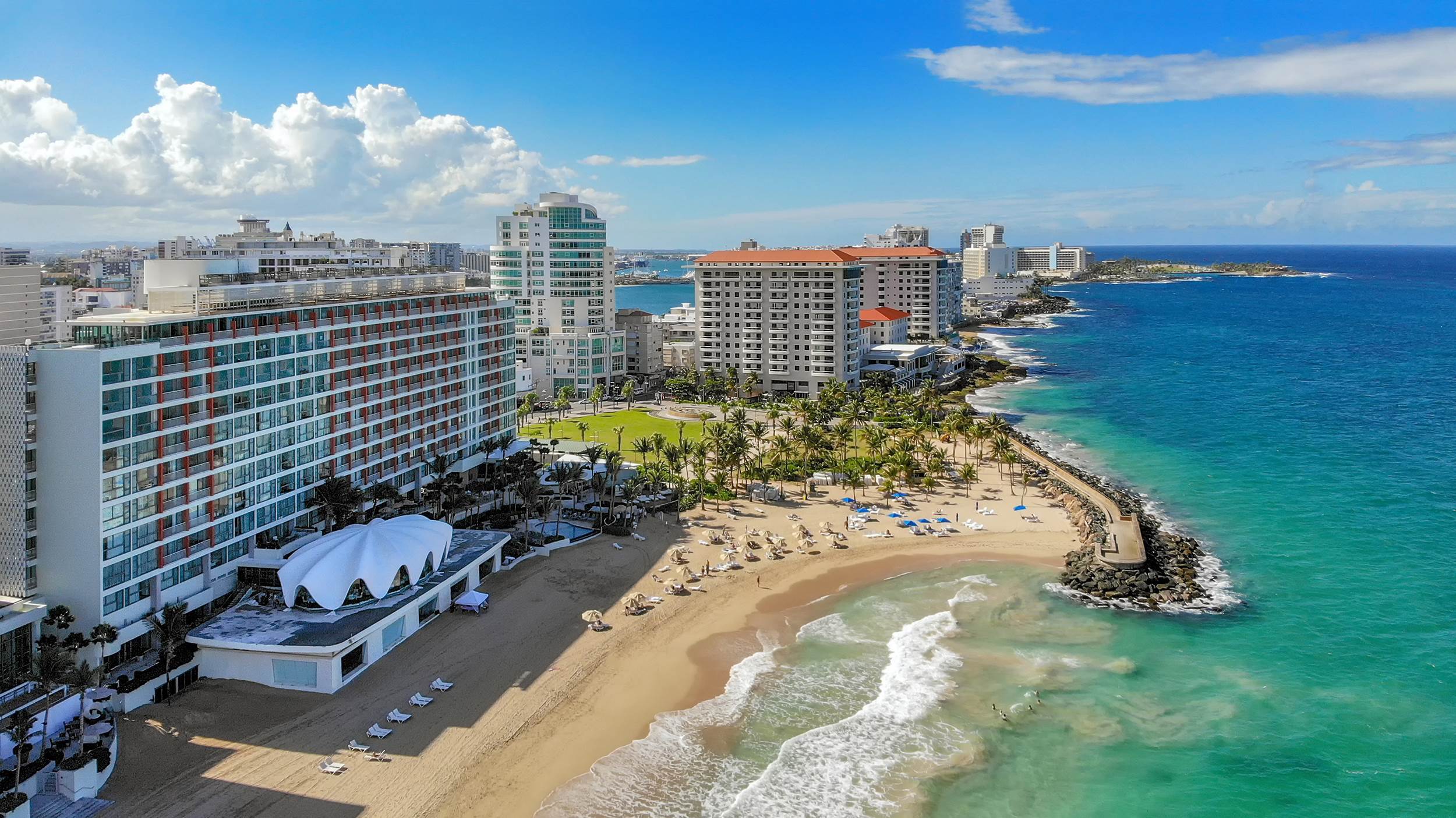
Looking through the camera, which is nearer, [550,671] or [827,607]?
[550,671]

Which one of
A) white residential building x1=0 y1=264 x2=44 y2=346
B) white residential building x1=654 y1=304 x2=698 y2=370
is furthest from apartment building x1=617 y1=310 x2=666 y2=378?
white residential building x1=0 y1=264 x2=44 y2=346

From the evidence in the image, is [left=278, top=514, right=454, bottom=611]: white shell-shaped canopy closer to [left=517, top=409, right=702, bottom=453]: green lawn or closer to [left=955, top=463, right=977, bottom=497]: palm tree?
[left=517, top=409, right=702, bottom=453]: green lawn

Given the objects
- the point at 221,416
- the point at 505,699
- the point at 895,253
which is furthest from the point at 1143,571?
the point at 895,253

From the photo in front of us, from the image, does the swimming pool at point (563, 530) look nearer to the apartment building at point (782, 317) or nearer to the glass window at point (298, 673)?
the glass window at point (298, 673)

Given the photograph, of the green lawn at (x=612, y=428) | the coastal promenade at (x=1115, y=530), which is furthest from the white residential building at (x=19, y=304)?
the coastal promenade at (x=1115, y=530)

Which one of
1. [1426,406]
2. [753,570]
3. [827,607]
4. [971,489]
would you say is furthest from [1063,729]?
[1426,406]

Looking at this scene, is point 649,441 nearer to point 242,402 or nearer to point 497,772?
point 242,402

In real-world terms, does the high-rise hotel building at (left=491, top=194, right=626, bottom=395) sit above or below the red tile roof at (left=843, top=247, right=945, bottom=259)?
below
